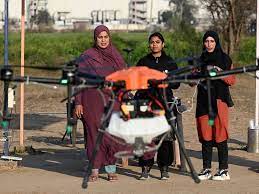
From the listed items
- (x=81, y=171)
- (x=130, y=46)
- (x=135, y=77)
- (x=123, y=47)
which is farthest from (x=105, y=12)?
(x=135, y=77)

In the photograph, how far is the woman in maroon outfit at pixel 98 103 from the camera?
889cm

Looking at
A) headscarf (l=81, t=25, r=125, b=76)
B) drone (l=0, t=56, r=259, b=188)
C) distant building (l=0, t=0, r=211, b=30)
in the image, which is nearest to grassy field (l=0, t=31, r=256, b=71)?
headscarf (l=81, t=25, r=125, b=76)

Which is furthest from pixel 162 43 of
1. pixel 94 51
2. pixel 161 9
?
pixel 161 9

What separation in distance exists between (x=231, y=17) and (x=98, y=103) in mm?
21967

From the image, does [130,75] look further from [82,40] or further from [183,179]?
[82,40]

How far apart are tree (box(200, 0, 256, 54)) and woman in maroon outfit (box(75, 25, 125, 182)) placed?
21.3 metres

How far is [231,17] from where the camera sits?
99.8 ft

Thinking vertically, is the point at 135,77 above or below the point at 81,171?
above

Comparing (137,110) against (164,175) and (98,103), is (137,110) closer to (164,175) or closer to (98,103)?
(98,103)

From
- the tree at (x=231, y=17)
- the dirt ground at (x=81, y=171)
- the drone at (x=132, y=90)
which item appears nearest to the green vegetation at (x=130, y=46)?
the tree at (x=231, y=17)

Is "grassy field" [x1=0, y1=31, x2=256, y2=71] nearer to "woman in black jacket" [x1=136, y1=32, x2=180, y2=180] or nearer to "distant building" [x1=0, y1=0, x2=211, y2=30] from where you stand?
"woman in black jacket" [x1=136, y1=32, x2=180, y2=180]

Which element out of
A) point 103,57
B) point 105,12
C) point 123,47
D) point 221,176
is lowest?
point 221,176

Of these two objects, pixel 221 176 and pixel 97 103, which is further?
pixel 221 176

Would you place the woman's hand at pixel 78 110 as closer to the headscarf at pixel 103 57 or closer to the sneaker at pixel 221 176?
the headscarf at pixel 103 57
